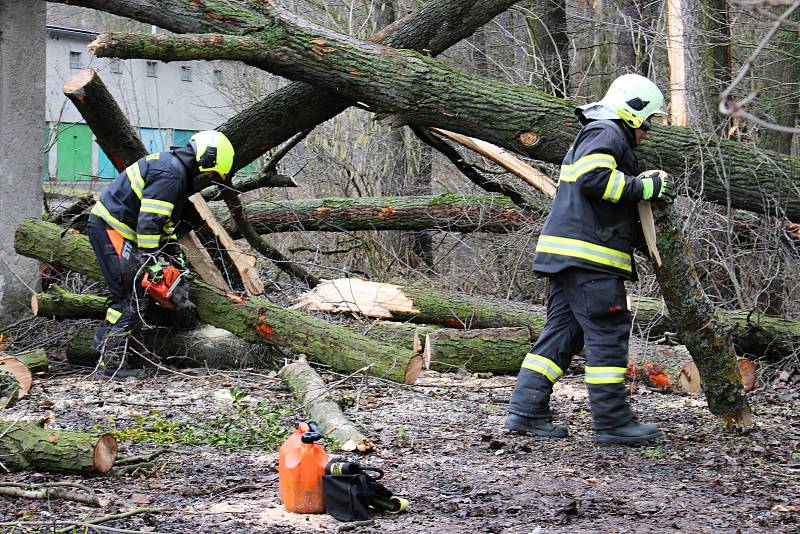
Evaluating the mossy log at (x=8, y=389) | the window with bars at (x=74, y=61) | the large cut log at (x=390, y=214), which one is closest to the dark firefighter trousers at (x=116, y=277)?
the mossy log at (x=8, y=389)

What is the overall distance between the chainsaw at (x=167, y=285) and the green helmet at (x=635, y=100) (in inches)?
141

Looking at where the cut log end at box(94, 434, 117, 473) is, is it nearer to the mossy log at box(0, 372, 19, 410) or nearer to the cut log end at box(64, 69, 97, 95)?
the mossy log at box(0, 372, 19, 410)

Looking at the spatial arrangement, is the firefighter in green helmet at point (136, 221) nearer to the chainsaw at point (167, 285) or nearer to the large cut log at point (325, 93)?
the chainsaw at point (167, 285)

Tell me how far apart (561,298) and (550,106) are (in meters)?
2.13

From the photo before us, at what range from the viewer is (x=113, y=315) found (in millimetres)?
6914

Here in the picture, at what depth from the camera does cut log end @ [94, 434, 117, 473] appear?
4.04 metres

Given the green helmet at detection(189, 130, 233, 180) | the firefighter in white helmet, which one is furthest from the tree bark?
the firefighter in white helmet

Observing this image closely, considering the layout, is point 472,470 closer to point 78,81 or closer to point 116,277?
point 116,277

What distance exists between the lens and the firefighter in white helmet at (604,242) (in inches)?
191

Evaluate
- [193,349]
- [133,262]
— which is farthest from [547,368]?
[133,262]

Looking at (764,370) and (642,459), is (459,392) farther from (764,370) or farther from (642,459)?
(764,370)

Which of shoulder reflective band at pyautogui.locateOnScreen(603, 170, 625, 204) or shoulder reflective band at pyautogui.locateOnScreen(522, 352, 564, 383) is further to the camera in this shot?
shoulder reflective band at pyautogui.locateOnScreen(522, 352, 564, 383)

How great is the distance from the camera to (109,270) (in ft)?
22.7

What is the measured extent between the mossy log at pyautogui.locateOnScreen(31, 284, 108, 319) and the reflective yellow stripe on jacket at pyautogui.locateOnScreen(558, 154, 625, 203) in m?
4.32
